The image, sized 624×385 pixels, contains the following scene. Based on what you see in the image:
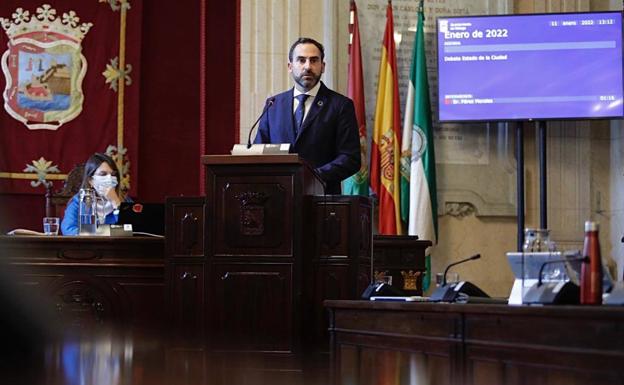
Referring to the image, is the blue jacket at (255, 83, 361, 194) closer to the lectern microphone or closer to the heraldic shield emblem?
the lectern microphone

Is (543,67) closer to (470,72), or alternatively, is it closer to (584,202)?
(470,72)

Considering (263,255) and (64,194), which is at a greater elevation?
(64,194)

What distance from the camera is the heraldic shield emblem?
30.0 feet

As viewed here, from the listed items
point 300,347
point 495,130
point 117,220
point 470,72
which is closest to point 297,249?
point 300,347

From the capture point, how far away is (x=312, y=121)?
19.2 ft

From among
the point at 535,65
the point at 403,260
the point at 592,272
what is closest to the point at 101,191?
the point at 403,260

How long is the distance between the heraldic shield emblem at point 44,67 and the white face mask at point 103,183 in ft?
8.18

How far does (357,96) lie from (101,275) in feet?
11.5

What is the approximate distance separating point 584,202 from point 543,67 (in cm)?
145

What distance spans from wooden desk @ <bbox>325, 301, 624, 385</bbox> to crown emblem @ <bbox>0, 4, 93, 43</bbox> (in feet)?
18.1

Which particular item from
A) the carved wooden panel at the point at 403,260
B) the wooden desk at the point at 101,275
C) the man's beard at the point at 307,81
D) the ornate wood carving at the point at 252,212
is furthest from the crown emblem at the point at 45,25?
the ornate wood carving at the point at 252,212

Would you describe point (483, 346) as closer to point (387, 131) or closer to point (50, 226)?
point (50, 226)

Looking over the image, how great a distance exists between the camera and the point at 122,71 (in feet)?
30.4

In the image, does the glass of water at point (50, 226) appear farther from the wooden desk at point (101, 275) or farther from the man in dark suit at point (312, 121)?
the man in dark suit at point (312, 121)
